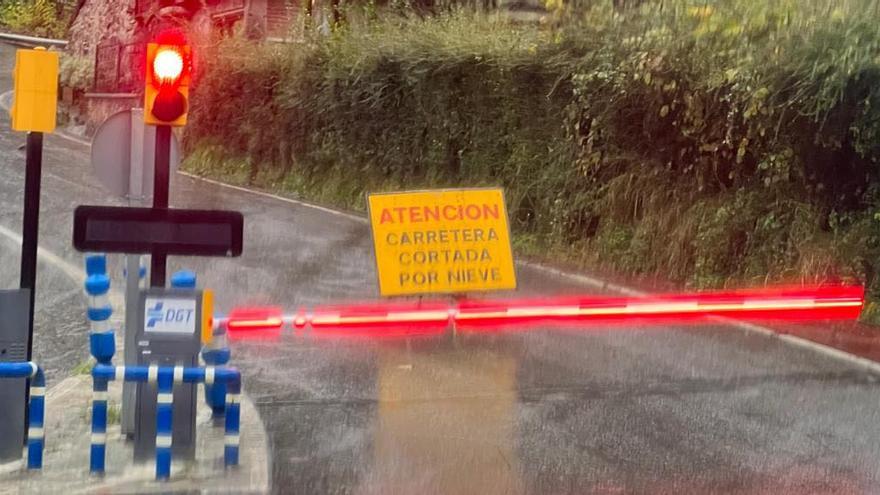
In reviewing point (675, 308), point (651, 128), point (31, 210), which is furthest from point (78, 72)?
point (31, 210)

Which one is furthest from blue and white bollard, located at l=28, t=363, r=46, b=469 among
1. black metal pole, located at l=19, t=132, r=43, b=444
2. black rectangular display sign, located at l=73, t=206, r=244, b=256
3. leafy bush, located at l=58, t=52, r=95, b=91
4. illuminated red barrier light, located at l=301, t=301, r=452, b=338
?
leafy bush, located at l=58, t=52, r=95, b=91

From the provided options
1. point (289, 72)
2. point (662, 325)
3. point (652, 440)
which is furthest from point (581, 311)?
point (289, 72)

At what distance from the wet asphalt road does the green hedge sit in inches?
77.1

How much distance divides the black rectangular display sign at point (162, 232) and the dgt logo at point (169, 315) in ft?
1.07

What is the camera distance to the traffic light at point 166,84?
7.50m

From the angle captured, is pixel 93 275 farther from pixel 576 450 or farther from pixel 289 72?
pixel 289 72

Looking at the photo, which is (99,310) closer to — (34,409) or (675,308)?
(34,409)

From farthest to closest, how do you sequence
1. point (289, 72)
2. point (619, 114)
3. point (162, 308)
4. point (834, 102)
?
point (289, 72) → point (619, 114) → point (834, 102) → point (162, 308)

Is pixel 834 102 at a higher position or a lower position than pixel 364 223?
higher

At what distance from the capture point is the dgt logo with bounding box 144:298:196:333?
298 inches

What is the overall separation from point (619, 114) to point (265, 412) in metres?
7.99

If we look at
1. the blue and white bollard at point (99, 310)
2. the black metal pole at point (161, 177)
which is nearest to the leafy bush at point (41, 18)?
A: the blue and white bollard at point (99, 310)

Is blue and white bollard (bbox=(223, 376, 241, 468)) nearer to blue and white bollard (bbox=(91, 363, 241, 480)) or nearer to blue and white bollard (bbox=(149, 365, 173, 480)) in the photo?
blue and white bollard (bbox=(91, 363, 241, 480))

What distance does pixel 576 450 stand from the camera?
810 cm
